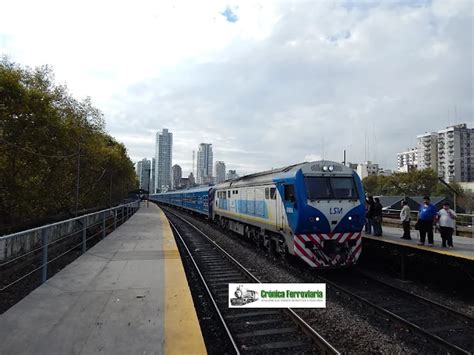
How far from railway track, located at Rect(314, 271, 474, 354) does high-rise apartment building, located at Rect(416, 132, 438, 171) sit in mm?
121906

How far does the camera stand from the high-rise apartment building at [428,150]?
118 metres

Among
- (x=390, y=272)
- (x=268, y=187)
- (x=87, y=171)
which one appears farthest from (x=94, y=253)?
(x=87, y=171)

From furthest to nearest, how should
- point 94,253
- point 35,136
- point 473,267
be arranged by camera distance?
point 35,136 < point 94,253 < point 473,267

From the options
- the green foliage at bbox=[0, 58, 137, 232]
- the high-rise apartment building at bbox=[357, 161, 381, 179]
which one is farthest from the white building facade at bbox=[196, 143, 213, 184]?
the green foliage at bbox=[0, 58, 137, 232]

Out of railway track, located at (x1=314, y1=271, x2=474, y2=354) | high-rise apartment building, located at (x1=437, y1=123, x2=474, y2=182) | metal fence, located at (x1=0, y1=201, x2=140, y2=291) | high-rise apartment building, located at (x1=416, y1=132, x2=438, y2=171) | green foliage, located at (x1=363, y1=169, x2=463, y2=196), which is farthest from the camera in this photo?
high-rise apartment building, located at (x1=416, y1=132, x2=438, y2=171)

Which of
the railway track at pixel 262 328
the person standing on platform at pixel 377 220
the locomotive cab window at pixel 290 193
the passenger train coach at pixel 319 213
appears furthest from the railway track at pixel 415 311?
the person standing on platform at pixel 377 220

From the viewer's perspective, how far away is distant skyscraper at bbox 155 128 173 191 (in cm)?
12175

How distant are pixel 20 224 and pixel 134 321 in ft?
49.7

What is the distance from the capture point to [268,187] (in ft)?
36.0

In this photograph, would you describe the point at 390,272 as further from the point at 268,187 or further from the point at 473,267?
the point at 268,187

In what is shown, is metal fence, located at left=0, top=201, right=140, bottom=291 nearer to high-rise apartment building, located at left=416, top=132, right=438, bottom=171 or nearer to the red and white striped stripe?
the red and white striped stripe

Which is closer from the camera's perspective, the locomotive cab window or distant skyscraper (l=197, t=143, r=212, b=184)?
the locomotive cab window

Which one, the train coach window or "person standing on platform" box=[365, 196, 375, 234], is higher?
the train coach window

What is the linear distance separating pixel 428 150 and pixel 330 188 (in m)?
131
